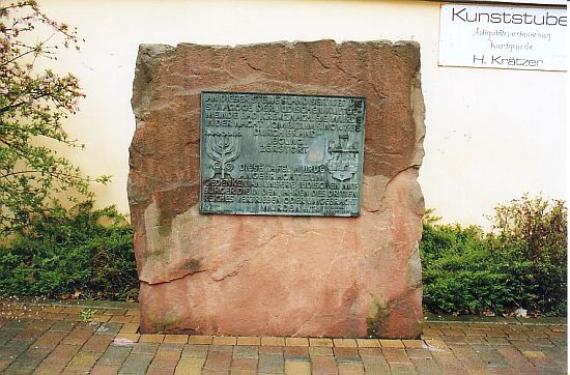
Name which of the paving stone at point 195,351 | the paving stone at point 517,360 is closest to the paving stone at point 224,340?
the paving stone at point 195,351

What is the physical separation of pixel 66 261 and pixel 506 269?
3.80 meters

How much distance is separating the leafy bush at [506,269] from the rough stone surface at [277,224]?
34.3 inches

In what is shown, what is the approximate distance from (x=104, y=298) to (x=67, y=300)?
12.1 inches

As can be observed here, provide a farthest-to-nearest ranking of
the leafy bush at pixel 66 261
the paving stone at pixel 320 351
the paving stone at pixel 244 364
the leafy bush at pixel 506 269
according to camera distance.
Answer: the leafy bush at pixel 66 261
the leafy bush at pixel 506 269
the paving stone at pixel 320 351
the paving stone at pixel 244 364

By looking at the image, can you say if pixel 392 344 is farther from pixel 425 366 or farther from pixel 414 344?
pixel 425 366

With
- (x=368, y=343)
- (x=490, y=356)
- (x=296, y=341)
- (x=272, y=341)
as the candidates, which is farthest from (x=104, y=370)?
(x=490, y=356)

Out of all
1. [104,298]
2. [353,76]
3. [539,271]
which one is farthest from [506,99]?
[104,298]

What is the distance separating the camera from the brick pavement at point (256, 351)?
400cm

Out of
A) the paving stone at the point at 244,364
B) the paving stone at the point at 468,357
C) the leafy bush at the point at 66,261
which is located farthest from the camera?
the leafy bush at the point at 66,261

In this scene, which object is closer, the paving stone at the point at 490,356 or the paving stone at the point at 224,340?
the paving stone at the point at 490,356

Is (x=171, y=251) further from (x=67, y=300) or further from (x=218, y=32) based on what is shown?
(x=218, y=32)

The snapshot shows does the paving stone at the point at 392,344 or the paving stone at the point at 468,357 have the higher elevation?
the paving stone at the point at 392,344

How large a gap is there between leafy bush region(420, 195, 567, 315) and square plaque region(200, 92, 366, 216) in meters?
1.38

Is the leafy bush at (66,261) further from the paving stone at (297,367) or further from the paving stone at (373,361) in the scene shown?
the paving stone at (373,361)
